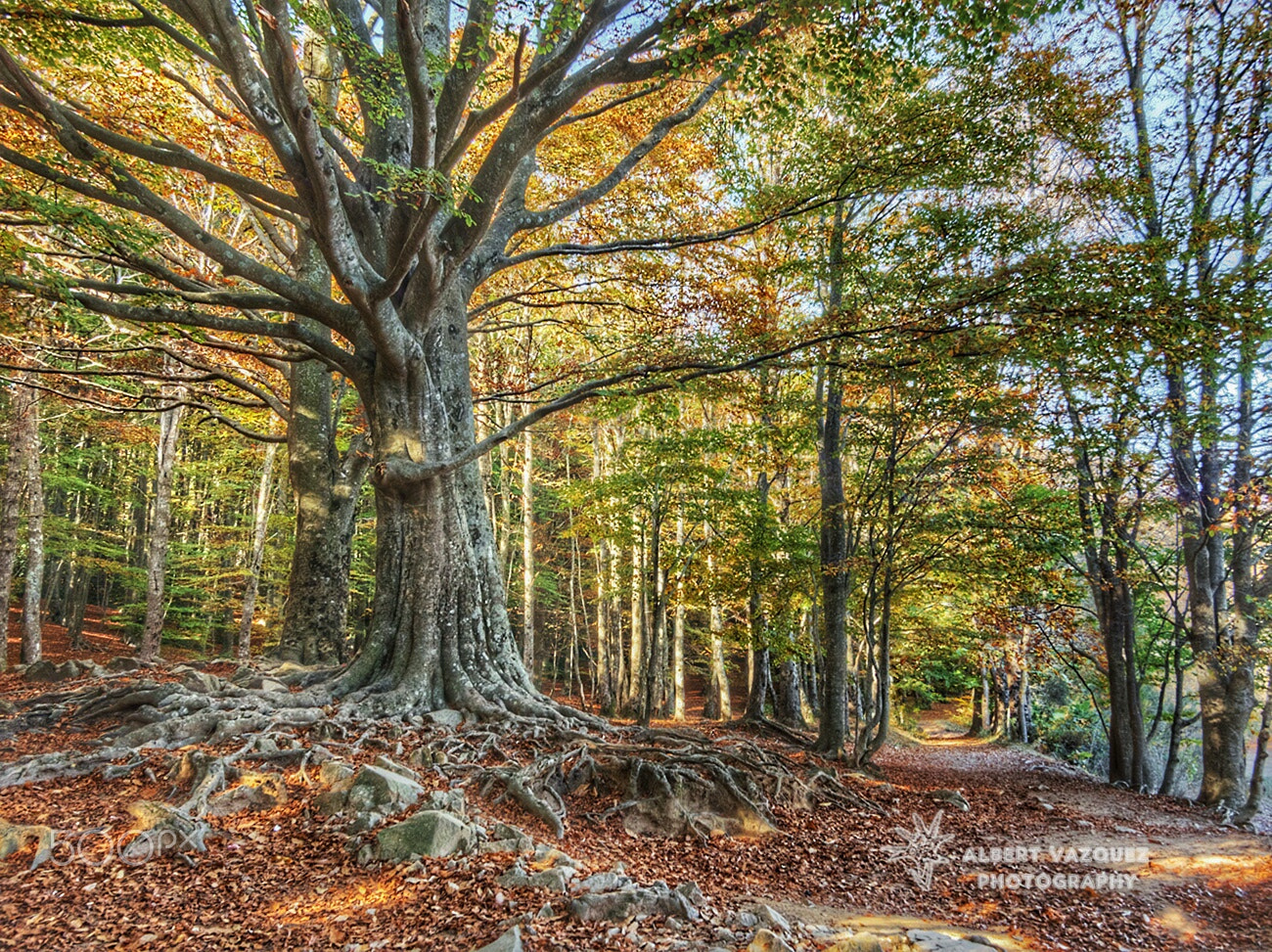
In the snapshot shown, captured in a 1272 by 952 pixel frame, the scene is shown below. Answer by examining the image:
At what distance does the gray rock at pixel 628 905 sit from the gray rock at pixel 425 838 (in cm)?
96

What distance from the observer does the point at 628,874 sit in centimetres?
405

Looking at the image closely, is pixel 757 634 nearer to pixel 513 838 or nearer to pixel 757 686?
pixel 757 686

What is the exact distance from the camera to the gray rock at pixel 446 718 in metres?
6.02

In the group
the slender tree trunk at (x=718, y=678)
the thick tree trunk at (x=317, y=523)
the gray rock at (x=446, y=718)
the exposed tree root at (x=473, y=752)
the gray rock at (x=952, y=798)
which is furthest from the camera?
the slender tree trunk at (x=718, y=678)

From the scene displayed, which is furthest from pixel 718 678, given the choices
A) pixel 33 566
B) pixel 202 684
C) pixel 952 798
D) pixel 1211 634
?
pixel 33 566

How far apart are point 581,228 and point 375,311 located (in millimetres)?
6222

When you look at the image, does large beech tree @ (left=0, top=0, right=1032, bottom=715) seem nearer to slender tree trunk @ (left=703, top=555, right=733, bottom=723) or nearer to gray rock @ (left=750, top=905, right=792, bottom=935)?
gray rock @ (left=750, top=905, right=792, bottom=935)

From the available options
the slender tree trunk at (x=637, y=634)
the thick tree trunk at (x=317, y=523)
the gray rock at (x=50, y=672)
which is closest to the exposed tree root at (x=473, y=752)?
the gray rock at (x=50, y=672)

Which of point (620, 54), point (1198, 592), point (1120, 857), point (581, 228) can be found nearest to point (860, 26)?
point (620, 54)

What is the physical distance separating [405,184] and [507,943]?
17.8 ft

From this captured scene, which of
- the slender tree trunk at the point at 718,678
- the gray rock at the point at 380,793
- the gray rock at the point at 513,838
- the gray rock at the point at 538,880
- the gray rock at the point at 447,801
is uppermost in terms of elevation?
the gray rock at the point at 380,793

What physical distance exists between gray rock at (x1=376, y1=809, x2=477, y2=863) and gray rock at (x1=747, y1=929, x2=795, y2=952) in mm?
1860

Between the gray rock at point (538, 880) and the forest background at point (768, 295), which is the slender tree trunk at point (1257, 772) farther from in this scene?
the gray rock at point (538, 880)

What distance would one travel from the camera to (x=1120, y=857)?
571cm
